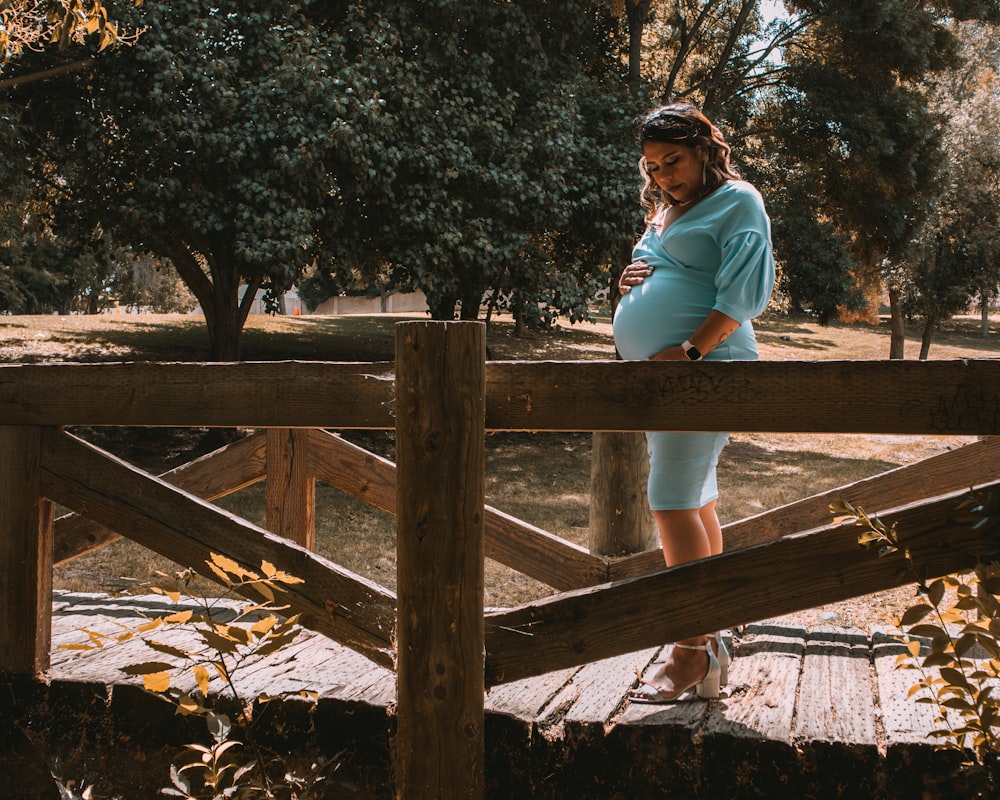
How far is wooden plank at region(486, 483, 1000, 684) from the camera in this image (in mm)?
2535

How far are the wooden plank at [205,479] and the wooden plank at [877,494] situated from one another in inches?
73.6

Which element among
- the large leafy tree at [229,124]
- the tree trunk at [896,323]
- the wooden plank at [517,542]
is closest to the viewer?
the wooden plank at [517,542]

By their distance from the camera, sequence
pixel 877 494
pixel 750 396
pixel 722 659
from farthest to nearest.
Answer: pixel 877 494
pixel 722 659
pixel 750 396

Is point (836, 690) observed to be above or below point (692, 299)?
below

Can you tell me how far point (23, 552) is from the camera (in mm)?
3506

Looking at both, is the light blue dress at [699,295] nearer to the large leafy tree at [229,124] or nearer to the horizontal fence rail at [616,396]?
the horizontal fence rail at [616,396]

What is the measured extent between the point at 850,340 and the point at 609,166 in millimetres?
26021

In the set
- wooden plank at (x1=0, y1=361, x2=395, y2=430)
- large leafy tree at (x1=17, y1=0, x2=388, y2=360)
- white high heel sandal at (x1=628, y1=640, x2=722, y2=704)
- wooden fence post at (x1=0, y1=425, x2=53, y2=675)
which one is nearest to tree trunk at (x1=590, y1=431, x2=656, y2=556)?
white high heel sandal at (x1=628, y1=640, x2=722, y2=704)

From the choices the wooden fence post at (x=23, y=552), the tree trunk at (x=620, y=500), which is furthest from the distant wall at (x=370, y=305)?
the wooden fence post at (x=23, y=552)

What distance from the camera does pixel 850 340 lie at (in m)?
36.5

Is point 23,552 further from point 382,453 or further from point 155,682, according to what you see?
point 382,453

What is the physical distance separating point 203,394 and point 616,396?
1266mm

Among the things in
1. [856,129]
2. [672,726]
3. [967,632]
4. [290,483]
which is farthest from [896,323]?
[967,632]

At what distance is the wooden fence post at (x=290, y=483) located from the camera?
4938 mm
